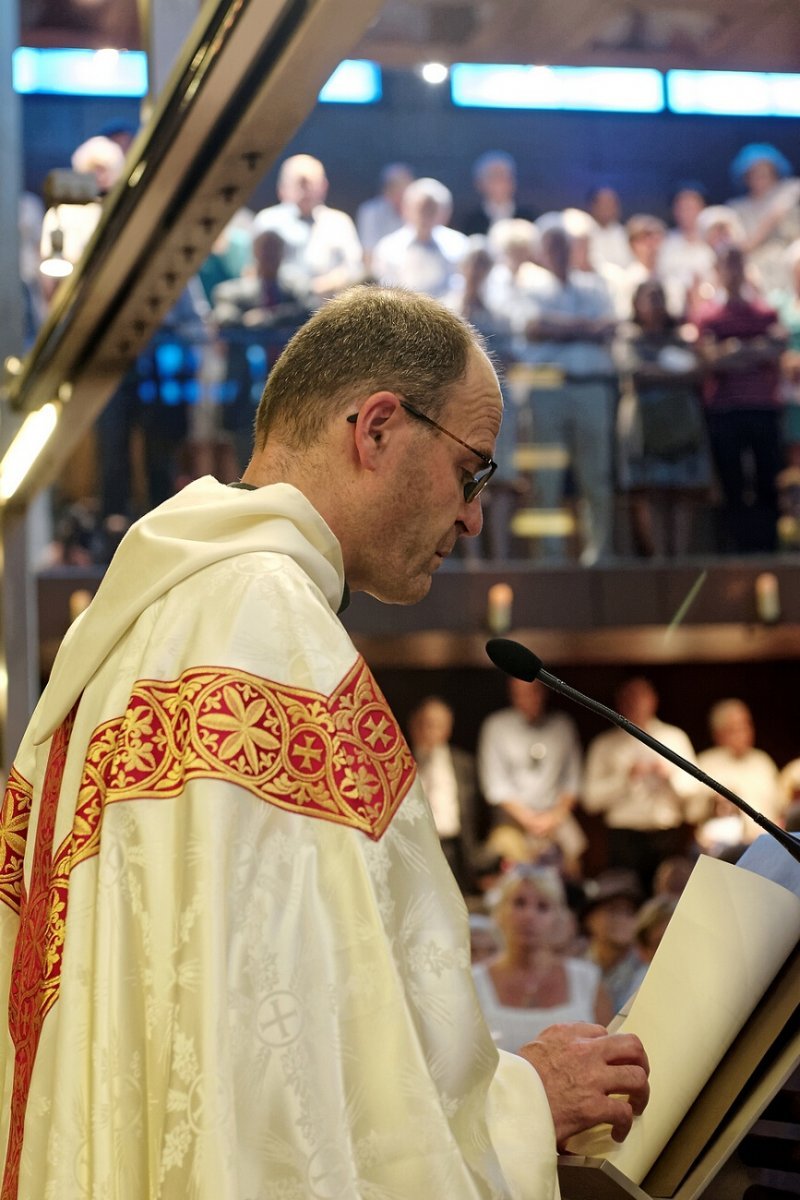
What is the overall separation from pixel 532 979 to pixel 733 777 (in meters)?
1.73

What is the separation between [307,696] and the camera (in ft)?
5.03

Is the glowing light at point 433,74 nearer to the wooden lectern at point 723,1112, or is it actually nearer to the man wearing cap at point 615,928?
the man wearing cap at point 615,928

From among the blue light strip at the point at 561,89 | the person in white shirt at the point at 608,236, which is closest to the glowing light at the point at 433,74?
the blue light strip at the point at 561,89

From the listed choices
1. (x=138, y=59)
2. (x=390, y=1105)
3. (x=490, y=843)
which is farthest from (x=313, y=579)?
(x=490, y=843)

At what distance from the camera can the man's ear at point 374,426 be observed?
1.74 m

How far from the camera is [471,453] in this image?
1814 mm

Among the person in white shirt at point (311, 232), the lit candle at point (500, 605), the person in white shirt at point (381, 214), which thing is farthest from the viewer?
the lit candle at point (500, 605)

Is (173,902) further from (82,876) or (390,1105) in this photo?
(390,1105)

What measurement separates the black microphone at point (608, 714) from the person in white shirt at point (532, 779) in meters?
5.54

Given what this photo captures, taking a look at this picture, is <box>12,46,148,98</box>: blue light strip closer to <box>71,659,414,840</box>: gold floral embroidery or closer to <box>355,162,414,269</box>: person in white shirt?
<box>71,659,414,840</box>: gold floral embroidery

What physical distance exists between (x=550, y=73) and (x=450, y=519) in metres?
8.48

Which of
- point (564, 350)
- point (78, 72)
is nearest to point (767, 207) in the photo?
point (564, 350)

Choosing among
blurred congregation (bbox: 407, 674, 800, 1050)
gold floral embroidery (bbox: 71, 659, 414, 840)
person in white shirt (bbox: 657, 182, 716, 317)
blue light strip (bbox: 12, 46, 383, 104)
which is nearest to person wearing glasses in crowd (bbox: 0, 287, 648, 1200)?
gold floral embroidery (bbox: 71, 659, 414, 840)

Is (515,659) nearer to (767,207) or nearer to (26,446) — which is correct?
(26,446)
